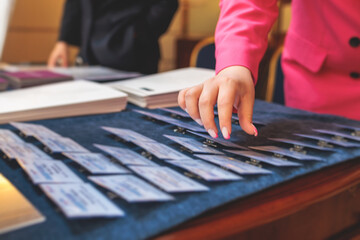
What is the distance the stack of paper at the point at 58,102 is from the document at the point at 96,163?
0.31 meters

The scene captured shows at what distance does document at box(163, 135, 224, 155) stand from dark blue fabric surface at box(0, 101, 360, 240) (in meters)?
0.01

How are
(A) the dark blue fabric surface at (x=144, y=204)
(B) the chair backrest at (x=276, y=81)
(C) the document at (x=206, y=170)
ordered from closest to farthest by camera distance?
(A) the dark blue fabric surface at (x=144, y=204) → (C) the document at (x=206, y=170) → (B) the chair backrest at (x=276, y=81)

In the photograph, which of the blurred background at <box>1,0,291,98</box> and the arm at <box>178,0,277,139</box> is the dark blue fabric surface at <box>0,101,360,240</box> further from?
the blurred background at <box>1,0,291,98</box>

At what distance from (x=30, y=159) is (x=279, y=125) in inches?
18.1

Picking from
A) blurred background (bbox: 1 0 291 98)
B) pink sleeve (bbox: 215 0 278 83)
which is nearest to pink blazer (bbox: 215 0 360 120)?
pink sleeve (bbox: 215 0 278 83)

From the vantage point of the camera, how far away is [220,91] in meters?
0.53

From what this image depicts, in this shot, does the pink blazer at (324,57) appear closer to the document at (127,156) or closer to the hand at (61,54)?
the document at (127,156)

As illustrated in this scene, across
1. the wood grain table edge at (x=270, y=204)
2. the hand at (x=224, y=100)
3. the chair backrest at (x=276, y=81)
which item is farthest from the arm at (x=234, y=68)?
the chair backrest at (x=276, y=81)

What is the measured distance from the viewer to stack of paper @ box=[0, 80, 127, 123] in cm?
77

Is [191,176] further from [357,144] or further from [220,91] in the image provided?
[357,144]

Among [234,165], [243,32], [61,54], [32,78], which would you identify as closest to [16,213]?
[234,165]

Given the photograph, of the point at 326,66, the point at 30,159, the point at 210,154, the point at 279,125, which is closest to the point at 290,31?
the point at 326,66

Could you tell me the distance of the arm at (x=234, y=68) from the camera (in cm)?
53

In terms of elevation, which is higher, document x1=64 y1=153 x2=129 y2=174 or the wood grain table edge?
document x1=64 y1=153 x2=129 y2=174
